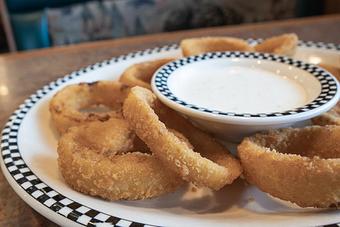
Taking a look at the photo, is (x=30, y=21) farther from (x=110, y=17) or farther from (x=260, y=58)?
(x=260, y=58)

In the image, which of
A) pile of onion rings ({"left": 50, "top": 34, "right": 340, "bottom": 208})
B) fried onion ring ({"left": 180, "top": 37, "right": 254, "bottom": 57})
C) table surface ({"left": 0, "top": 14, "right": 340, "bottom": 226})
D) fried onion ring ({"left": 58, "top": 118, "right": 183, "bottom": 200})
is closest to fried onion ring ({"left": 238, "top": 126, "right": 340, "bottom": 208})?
pile of onion rings ({"left": 50, "top": 34, "right": 340, "bottom": 208})

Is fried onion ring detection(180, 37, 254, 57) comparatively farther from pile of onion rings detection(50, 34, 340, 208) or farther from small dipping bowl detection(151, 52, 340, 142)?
pile of onion rings detection(50, 34, 340, 208)

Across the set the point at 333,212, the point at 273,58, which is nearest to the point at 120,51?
the point at 273,58

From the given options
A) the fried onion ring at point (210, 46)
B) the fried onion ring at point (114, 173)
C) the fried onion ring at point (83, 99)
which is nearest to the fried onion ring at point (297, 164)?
the fried onion ring at point (114, 173)

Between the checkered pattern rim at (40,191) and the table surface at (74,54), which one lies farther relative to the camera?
the table surface at (74,54)

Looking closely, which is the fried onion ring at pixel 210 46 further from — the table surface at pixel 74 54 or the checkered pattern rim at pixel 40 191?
the checkered pattern rim at pixel 40 191

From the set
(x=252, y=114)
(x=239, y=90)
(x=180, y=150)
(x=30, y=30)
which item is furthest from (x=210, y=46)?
(x=30, y=30)
